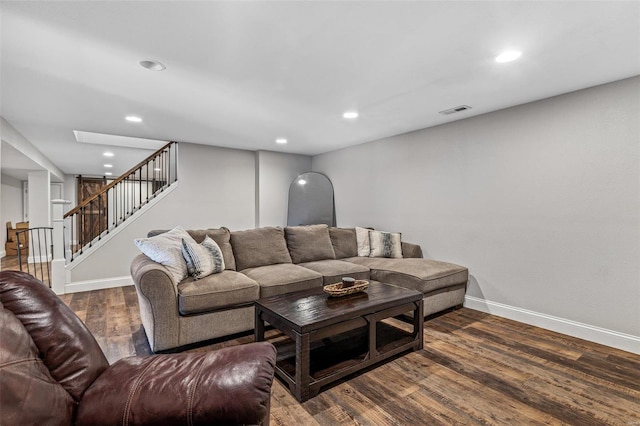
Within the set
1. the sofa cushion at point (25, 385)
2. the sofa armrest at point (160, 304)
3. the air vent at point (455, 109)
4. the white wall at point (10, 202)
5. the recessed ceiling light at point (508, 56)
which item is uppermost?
the air vent at point (455, 109)

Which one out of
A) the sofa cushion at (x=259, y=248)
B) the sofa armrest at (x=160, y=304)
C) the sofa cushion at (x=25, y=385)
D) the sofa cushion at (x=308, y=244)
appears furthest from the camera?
the sofa cushion at (x=308, y=244)

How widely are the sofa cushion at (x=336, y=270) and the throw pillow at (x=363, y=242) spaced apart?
2.02 ft

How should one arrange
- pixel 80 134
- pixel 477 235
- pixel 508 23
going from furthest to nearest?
pixel 80 134
pixel 477 235
pixel 508 23

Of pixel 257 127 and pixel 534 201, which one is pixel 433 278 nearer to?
pixel 534 201

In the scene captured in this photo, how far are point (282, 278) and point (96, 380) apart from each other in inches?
79.6

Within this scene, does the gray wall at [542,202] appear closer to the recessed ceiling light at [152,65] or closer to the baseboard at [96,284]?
the recessed ceiling light at [152,65]

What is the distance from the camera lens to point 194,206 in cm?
515

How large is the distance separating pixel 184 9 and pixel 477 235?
3.52 m

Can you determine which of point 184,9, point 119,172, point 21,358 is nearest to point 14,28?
point 184,9

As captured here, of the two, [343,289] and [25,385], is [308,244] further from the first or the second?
[25,385]

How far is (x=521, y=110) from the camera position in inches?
129

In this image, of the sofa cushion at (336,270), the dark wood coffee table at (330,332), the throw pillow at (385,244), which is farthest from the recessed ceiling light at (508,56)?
the throw pillow at (385,244)

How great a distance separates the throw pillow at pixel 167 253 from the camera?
2.73 meters

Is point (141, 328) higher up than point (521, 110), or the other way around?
point (521, 110)
